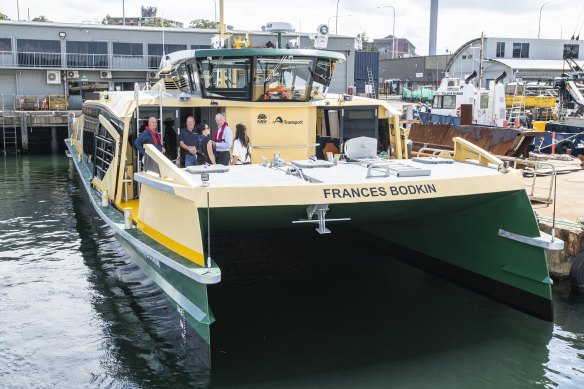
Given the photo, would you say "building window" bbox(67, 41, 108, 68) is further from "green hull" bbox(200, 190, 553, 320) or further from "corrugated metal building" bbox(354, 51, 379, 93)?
"green hull" bbox(200, 190, 553, 320)

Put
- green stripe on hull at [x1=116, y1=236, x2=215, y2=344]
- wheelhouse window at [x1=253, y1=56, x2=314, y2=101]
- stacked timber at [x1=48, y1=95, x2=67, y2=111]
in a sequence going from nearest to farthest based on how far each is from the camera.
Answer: green stripe on hull at [x1=116, y1=236, x2=215, y2=344]
wheelhouse window at [x1=253, y1=56, x2=314, y2=101]
stacked timber at [x1=48, y1=95, x2=67, y2=111]

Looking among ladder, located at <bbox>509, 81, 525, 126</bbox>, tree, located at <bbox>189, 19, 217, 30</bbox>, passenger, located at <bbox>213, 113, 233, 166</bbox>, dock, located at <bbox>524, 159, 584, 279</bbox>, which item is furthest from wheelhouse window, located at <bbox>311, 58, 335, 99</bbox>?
tree, located at <bbox>189, 19, 217, 30</bbox>

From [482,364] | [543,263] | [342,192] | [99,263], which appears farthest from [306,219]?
[99,263]

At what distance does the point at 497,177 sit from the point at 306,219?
8.15 ft

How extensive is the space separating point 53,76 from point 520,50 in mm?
40206

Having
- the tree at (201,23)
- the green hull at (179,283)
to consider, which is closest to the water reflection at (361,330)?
the green hull at (179,283)

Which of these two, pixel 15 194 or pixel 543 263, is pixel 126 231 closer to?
pixel 543 263

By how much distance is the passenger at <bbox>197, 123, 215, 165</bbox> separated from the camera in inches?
382

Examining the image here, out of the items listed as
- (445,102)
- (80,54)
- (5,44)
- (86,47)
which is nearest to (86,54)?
(80,54)

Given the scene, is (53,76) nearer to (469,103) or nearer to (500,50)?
(469,103)

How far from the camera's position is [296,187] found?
23.6 ft

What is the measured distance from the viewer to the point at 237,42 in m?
10.9

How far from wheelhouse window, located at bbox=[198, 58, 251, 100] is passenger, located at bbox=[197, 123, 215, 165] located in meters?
0.83

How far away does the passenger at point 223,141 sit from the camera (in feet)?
32.3
